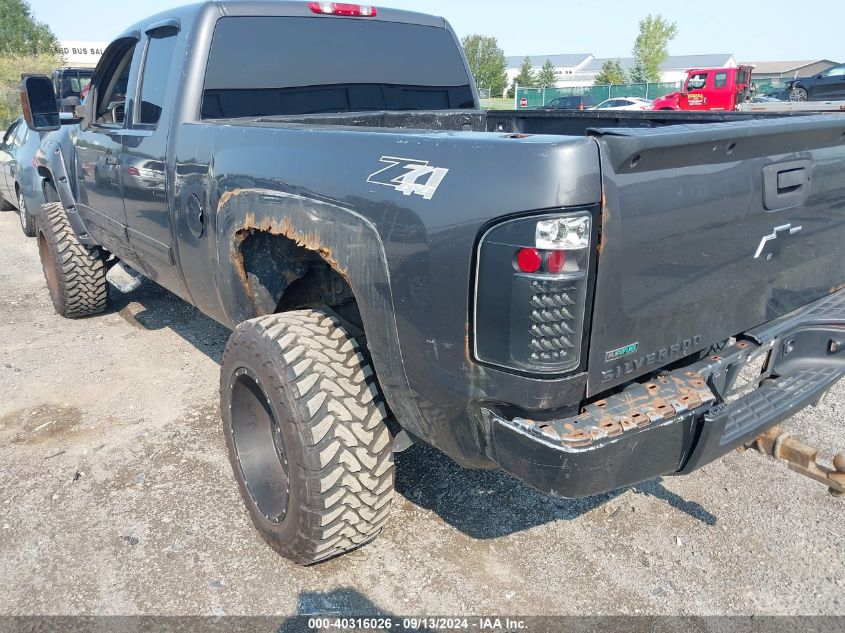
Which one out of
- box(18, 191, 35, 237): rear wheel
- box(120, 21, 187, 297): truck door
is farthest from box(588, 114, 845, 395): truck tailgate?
box(18, 191, 35, 237): rear wheel

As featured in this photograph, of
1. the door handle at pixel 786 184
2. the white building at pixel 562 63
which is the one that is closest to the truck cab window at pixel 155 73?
the door handle at pixel 786 184

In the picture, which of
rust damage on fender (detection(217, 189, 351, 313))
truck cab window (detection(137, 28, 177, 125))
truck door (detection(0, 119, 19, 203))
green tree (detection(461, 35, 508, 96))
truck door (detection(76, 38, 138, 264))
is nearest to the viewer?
rust damage on fender (detection(217, 189, 351, 313))

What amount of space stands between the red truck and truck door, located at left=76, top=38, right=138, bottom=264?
76.6 ft

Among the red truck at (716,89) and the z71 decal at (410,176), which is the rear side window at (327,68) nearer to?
the z71 decal at (410,176)

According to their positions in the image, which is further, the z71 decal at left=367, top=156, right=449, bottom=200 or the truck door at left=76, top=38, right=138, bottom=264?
the truck door at left=76, top=38, right=138, bottom=264

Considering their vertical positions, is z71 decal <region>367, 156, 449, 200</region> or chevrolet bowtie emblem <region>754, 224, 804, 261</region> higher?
z71 decal <region>367, 156, 449, 200</region>

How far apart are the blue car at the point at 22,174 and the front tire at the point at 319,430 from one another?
462 cm

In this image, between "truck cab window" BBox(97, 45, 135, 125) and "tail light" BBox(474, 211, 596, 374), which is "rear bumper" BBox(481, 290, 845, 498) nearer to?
"tail light" BBox(474, 211, 596, 374)

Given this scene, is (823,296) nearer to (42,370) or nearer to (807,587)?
(807,587)

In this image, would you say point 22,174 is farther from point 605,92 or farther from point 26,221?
point 605,92

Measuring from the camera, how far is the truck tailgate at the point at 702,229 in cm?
182

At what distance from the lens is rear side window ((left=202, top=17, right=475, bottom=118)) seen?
3367mm

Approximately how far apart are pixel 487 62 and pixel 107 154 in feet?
291

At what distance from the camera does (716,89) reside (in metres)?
25.3
